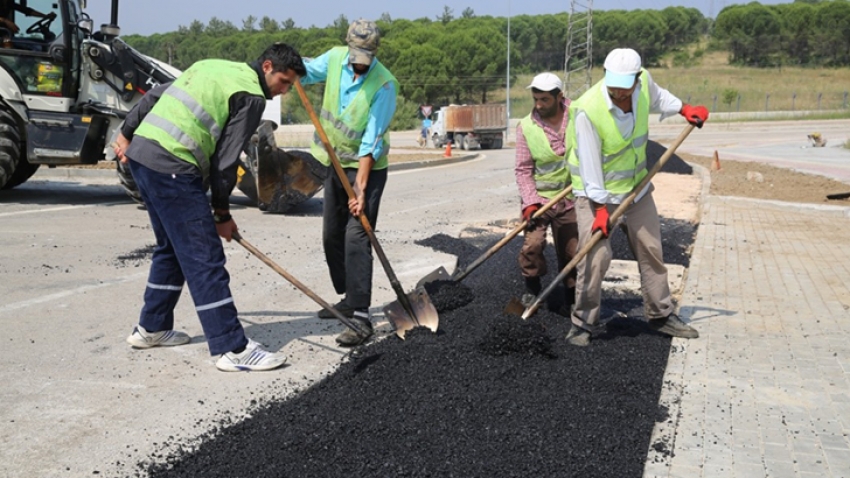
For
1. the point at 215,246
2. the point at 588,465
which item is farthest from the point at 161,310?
the point at 588,465

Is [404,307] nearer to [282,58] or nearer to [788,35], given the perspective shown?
[282,58]

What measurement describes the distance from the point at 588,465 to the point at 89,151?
10041 mm

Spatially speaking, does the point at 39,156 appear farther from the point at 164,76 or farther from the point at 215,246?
the point at 215,246

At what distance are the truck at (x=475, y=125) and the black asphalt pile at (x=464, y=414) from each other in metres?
31.1

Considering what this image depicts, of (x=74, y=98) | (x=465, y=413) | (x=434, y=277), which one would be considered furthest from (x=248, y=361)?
(x=74, y=98)

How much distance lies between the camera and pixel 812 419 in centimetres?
410

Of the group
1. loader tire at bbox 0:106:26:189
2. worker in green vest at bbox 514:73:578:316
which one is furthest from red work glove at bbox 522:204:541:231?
loader tire at bbox 0:106:26:189

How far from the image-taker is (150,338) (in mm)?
5199

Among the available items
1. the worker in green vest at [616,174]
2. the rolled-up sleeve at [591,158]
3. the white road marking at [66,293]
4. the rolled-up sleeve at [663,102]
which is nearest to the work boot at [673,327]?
the worker in green vest at [616,174]

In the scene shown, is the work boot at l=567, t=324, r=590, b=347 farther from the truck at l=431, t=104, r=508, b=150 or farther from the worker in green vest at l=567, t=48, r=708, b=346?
the truck at l=431, t=104, r=508, b=150

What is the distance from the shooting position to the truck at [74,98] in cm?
1128

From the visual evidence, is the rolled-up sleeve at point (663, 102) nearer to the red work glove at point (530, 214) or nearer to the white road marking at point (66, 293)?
the red work glove at point (530, 214)

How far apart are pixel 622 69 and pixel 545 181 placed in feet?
4.61

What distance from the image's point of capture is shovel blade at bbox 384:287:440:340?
17.9ft
